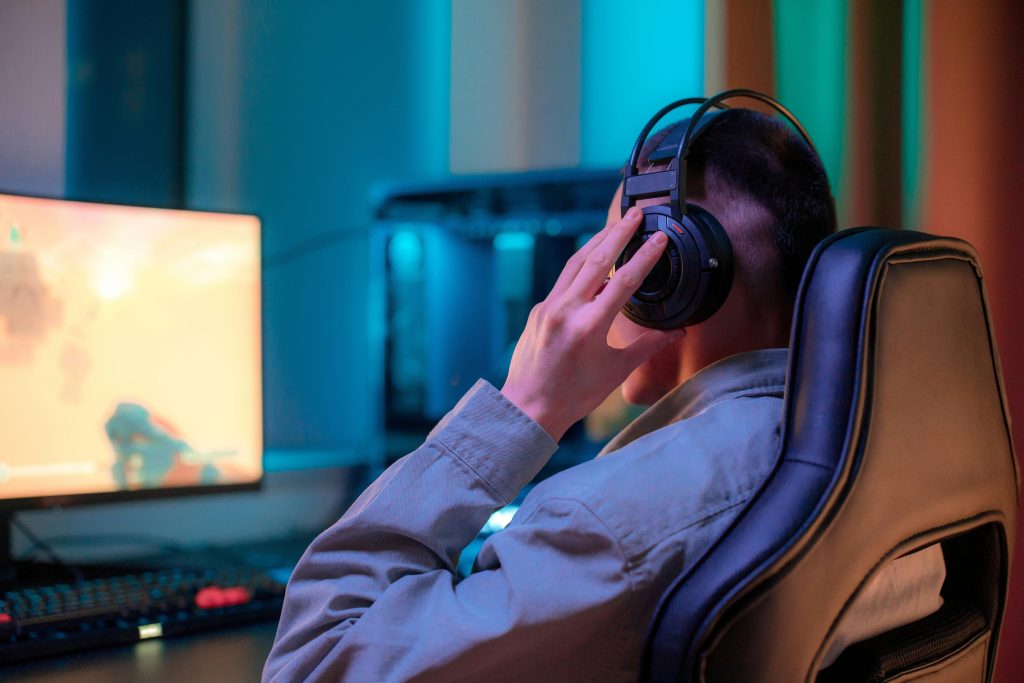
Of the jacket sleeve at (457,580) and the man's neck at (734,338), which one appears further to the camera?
the man's neck at (734,338)

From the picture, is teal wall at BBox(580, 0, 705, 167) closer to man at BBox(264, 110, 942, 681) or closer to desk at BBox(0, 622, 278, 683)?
man at BBox(264, 110, 942, 681)

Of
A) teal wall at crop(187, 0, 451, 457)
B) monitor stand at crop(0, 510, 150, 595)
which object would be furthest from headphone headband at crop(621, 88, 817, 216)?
teal wall at crop(187, 0, 451, 457)

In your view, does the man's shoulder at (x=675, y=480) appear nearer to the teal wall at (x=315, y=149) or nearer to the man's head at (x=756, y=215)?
the man's head at (x=756, y=215)

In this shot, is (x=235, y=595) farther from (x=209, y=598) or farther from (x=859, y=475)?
(x=859, y=475)

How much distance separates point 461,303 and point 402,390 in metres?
0.18

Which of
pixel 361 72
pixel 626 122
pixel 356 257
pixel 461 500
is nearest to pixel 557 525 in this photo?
pixel 461 500

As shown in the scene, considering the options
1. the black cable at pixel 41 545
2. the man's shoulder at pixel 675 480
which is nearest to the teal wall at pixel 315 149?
the black cable at pixel 41 545

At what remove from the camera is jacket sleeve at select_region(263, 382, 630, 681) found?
56 centimetres

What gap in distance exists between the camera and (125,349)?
1170 mm

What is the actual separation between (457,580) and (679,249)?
313 mm

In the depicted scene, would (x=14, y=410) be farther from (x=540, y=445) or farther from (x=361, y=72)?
(x=361, y=72)

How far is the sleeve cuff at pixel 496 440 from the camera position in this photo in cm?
68

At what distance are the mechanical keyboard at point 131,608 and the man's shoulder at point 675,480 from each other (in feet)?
1.71

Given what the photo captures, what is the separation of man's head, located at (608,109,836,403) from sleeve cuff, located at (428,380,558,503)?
0.54 feet
